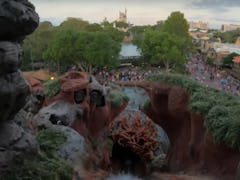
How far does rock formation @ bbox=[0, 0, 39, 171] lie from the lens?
5.83 metres

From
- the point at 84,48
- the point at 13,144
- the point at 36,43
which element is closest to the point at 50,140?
the point at 13,144

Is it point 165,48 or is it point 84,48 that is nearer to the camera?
point 84,48

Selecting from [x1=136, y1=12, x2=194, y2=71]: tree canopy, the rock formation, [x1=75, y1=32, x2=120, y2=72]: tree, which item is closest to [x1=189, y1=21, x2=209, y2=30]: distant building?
[x1=136, y1=12, x2=194, y2=71]: tree canopy

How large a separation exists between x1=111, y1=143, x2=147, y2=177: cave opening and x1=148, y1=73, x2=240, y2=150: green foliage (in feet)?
13.9

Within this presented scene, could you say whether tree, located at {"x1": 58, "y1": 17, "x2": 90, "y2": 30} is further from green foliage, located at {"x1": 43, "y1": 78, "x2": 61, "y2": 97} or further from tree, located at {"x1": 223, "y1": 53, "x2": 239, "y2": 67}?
green foliage, located at {"x1": 43, "y1": 78, "x2": 61, "y2": 97}

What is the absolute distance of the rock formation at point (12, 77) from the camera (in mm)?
5828

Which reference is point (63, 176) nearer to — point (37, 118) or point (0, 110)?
point (0, 110)

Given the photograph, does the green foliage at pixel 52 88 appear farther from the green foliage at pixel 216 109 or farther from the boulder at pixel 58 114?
the green foliage at pixel 216 109

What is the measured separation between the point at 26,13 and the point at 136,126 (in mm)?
13197

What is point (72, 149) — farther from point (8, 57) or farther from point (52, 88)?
point (52, 88)

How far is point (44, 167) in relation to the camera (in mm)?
6984

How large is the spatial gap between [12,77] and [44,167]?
6.06 feet

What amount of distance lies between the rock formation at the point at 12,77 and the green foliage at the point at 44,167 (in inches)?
7.1

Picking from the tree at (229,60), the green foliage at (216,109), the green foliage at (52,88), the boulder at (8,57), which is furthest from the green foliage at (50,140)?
the tree at (229,60)
